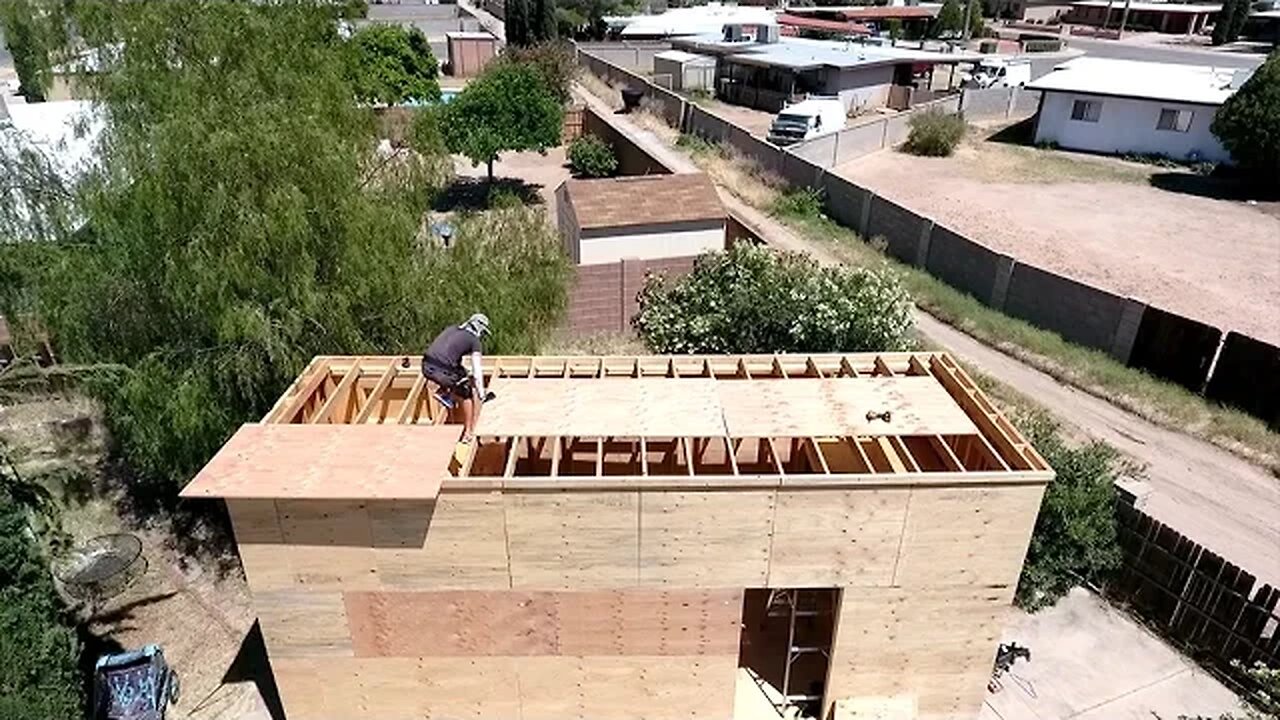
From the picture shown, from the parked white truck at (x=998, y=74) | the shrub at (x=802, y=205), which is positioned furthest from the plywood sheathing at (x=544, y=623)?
the parked white truck at (x=998, y=74)

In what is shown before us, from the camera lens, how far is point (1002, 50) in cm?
6731

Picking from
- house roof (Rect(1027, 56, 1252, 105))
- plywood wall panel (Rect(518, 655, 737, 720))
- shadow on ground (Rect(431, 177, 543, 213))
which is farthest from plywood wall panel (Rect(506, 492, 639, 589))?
house roof (Rect(1027, 56, 1252, 105))

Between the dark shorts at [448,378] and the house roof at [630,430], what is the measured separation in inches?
17.2

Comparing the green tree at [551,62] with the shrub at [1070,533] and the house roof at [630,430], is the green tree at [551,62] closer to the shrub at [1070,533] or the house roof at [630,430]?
the house roof at [630,430]

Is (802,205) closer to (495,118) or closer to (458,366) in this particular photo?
(495,118)

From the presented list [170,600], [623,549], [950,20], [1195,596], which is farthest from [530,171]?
[950,20]

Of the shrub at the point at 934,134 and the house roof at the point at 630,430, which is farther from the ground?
the house roof at the point at 630,430

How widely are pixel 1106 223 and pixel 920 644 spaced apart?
25.0 m

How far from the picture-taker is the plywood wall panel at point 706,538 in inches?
368

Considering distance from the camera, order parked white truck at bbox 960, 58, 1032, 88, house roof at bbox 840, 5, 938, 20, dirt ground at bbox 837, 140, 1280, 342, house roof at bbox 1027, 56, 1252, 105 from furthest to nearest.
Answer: house roof at bbox 840, 5, 938, 20 → parked white truck at bbox 960, 58, 1032, 88 → house roof at bbox 1027, 56, 1252, 105 → dirt ground at bbox 837, 140, 1280, 342

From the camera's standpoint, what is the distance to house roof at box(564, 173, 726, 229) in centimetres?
2244

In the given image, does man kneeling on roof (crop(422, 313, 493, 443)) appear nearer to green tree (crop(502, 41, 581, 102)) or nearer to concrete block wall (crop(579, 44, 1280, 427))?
concrete block wall (crop(579, 44, 1280, 427))

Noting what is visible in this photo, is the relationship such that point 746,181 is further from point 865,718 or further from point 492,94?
point 865,718

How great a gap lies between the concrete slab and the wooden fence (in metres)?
0.32
